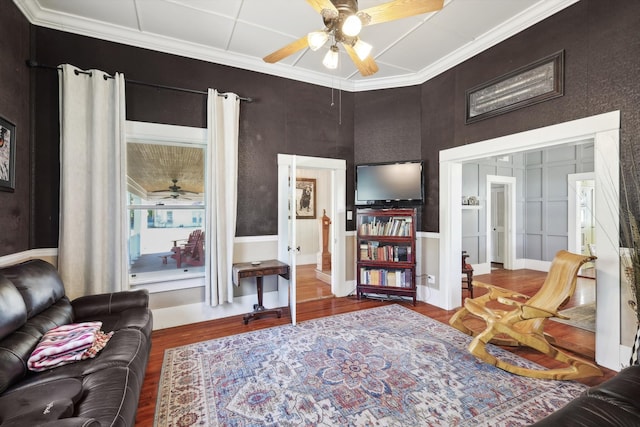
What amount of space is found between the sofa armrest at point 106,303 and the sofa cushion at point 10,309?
63 centimetres

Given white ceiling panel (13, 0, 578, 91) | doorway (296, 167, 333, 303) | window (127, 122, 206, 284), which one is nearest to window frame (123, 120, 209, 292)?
window (127, 122, 206, 284)

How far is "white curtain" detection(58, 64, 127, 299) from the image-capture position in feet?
9.40

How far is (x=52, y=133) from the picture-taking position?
2953 mm

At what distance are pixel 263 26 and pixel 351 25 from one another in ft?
5.65

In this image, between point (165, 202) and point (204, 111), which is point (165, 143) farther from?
point (165, 202)

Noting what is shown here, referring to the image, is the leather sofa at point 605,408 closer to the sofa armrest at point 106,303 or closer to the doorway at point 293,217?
the doorway at point 293,217

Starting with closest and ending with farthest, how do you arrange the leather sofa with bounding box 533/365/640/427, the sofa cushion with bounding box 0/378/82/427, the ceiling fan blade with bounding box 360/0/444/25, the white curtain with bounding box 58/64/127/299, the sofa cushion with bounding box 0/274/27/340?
1. the leather sofa with bounding box 533/365/640/427
2. the sofa cushion with bounding box 0/378/82/427
3. the sofa cushion with bounding box 0/274/27/340
4. the ceiling fan blade with bounding box 360/0/444/25
5. the white curtain with bounding box 58/64/127/299

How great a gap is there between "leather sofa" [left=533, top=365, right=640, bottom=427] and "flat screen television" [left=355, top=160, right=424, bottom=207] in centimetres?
321

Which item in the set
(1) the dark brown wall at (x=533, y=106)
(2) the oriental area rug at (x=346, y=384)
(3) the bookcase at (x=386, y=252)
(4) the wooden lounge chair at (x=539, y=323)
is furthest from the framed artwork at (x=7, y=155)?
(4) the wooden lounge chair at (x=539, y=323)

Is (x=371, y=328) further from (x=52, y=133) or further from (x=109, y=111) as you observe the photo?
(x=52, y=133)

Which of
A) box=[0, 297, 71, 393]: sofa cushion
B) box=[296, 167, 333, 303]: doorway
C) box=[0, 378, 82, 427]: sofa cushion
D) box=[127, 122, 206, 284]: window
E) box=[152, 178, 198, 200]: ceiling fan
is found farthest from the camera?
box=[296, 167, 333, 303]: doorway

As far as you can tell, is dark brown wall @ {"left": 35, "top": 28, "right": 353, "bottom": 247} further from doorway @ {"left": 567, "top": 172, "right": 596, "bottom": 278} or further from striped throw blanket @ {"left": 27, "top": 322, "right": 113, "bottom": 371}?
doorway @ {"left": 567, "top": 172, "right": 596, "bottom": 278}

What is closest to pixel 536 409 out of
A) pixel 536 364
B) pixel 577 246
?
pixel 536 364

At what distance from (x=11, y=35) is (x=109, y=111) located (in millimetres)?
856
